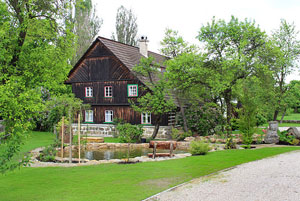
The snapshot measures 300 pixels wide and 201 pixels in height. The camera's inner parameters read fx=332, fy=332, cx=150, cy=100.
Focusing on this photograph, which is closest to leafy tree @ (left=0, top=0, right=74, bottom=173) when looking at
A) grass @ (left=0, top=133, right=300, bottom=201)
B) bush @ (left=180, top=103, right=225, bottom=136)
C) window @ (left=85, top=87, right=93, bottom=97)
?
grass @ (left=0, top=133, right=300, bottom=201)

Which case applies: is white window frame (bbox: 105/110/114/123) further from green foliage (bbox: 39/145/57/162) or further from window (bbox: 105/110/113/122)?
green foliage (bbox: 39/145/57/162)

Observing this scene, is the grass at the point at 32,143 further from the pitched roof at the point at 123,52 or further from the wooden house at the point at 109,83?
the pitched roof at the point at 123,52

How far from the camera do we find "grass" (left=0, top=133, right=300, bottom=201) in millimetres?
9555

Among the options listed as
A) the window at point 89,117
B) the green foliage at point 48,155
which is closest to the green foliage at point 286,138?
the green foliage at point 48,155

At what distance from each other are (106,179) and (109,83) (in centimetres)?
1915

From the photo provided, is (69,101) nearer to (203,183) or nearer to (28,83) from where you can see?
(28,83)

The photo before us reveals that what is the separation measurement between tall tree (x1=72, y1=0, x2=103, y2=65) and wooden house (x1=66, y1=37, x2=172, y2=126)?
35.5 feet

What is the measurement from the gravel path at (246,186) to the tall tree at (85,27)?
3265 cm

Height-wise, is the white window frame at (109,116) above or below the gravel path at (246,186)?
above

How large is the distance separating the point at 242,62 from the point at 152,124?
401 inches

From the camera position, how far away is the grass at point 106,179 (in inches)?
376

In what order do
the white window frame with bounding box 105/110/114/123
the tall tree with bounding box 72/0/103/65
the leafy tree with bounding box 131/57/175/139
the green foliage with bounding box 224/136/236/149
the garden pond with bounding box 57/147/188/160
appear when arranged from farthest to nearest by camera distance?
the tall tree with bounding box 72/0/103/65 → the white window frame with bounding box 105/110/114/123 → the leafy tree with bounding box 131/57/175/139 → the green foliage with bounding box 224/136/236/149 → the garden pond with bounding box 57/147/188/160

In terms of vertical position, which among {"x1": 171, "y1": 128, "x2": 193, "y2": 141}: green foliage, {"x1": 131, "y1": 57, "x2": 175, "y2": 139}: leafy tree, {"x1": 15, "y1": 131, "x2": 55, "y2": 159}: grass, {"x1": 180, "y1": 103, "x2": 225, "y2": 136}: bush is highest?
{"x1": 131, "y1": 57, "x2": 175, "y2": 139}: leafy tree

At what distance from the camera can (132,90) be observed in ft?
94.9
